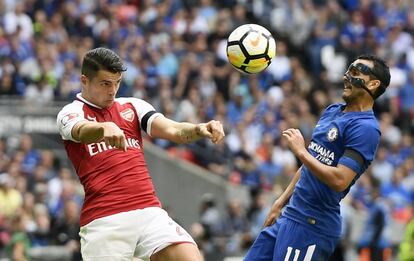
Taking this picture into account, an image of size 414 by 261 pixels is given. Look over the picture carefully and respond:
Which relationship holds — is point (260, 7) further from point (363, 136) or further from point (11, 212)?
point (363, 136)

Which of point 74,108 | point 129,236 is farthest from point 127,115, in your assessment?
point 129,236

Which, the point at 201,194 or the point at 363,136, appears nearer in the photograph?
the point at 363,136

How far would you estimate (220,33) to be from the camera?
78.5ft

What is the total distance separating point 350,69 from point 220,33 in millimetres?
14781

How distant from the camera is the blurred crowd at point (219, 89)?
18.0 meters

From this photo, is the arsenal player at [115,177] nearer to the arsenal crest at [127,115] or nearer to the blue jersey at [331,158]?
the arsenal crest at [127,115]

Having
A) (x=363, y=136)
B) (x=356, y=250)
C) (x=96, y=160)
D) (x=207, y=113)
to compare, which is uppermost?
(x=363, y=136)

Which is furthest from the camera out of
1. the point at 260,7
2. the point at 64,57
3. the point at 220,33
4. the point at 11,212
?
the point at 260,7

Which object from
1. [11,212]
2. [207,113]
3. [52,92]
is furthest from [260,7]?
[11,212]

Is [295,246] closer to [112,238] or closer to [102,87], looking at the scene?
[112,238]

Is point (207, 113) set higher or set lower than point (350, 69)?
lower

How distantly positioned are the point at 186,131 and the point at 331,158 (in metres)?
1.23

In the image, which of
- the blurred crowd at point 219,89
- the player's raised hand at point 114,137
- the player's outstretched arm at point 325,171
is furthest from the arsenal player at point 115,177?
the blurred crowd at point 219,89

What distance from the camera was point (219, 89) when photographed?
22.3 meters
